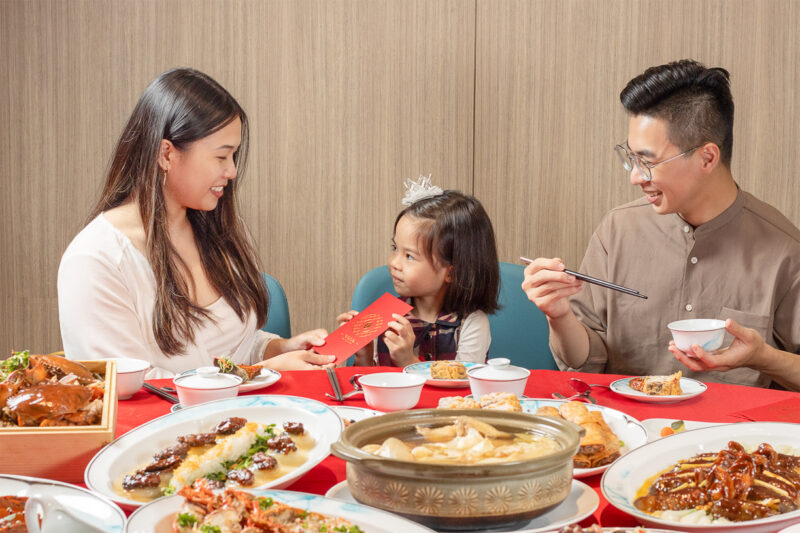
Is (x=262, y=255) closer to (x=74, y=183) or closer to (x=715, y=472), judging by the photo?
(x=74, y=183)

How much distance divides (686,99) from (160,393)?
178 centimetres

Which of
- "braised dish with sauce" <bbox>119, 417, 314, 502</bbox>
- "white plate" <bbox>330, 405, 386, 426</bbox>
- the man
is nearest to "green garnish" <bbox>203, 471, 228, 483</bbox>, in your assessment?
"braised dish with sauce" <bbox>119, 417, 314, 502</bbox>

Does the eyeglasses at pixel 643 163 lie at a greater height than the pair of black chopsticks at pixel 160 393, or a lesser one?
greater

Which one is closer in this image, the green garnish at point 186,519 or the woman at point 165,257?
the green garnish at point 186,519

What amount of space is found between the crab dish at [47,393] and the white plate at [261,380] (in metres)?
0.37

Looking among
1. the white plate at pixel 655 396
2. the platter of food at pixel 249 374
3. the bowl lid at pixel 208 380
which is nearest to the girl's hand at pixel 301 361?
the platter of food at pixel 249 374

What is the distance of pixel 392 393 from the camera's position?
1.47m

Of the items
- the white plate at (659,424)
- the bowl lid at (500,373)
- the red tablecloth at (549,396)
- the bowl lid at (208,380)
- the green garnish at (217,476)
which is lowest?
the red tablecloth at (549,396)

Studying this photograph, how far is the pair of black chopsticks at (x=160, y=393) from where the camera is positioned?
162 centimetres

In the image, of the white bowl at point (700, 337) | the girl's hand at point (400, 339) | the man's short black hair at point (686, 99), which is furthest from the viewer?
the girl's hand at point (400, 339)

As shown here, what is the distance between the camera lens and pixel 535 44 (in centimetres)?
367

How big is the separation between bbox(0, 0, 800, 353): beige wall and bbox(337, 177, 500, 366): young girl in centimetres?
99

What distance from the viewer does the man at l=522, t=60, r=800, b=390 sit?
91.7 inches

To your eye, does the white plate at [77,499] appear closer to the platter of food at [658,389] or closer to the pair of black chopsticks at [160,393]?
the pair of black chopsticks at [160,393]
